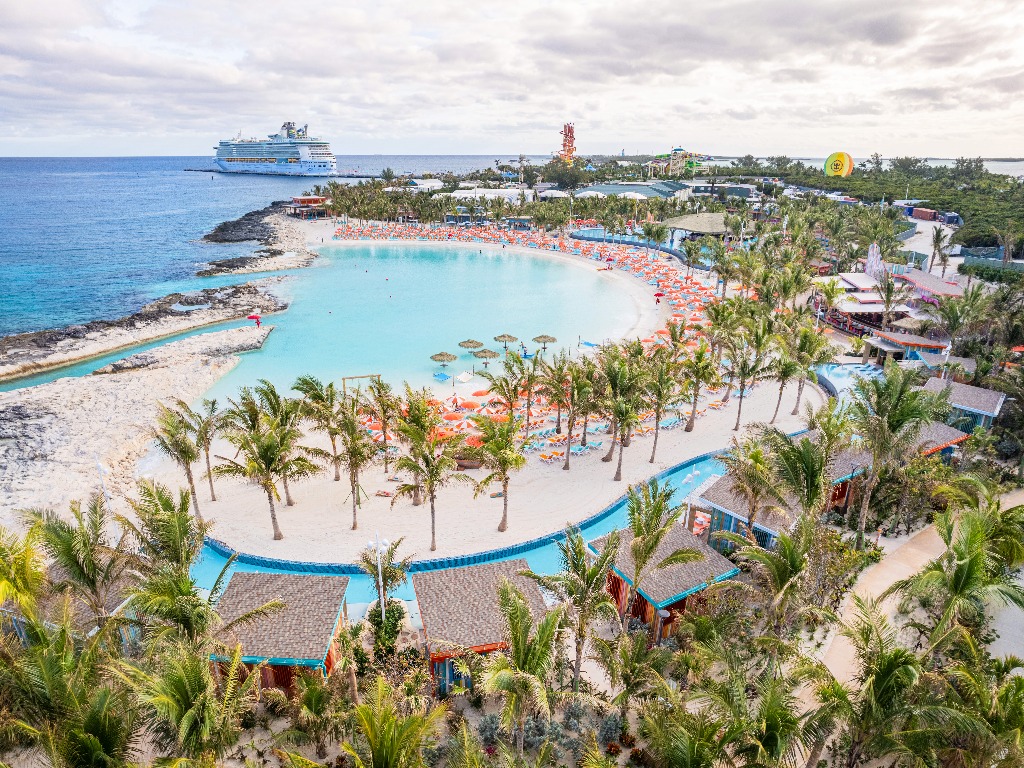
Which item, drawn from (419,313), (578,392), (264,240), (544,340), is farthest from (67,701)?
(264,240)

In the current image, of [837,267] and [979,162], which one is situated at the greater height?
[979,162]

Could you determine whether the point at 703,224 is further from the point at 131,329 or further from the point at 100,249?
the point at 100,249

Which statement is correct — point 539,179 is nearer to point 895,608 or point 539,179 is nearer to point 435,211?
point 435,211

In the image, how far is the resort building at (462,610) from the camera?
48.5ft

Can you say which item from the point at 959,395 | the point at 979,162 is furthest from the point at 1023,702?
the point at 979,162

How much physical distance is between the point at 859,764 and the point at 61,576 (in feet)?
69.9

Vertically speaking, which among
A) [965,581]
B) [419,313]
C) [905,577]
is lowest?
[419,313]

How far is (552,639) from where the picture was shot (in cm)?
1117

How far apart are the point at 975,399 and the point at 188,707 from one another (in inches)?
1244

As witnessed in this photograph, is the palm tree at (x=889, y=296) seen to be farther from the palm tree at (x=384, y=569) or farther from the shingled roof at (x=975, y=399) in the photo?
the palm tree at (x=384, y=569)

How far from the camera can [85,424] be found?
31219mm

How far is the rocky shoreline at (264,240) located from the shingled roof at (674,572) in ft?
215

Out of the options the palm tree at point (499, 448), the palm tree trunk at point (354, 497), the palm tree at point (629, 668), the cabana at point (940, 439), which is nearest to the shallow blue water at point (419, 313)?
the palm tree trunk at point (354, 497)

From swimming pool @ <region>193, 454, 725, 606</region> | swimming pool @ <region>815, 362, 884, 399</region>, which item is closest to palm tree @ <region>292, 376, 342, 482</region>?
swimming pool @ <region>193, 454, 725, 606</region>
